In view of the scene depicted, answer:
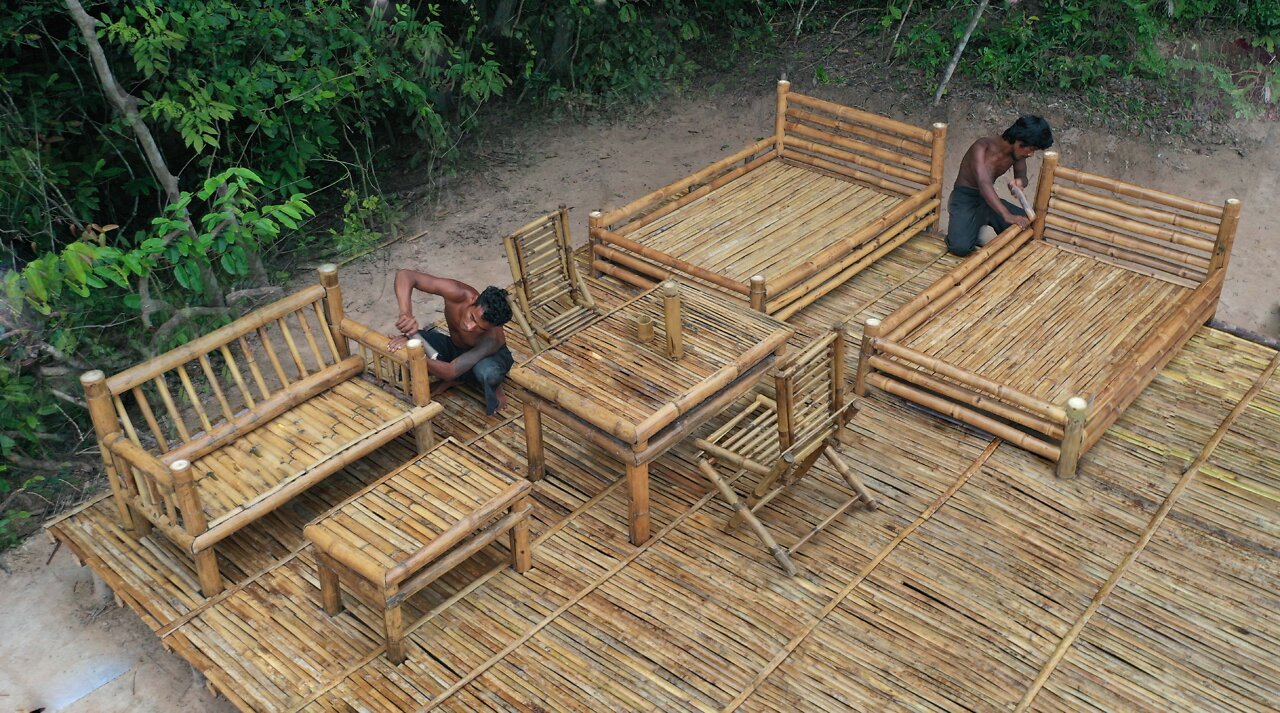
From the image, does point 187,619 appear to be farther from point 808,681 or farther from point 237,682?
point 808,681

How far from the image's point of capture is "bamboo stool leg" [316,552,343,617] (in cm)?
554

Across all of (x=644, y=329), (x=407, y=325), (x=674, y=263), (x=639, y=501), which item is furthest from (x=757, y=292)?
(x=407, y=325)

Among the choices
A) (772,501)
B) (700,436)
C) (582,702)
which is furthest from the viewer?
(700,436)

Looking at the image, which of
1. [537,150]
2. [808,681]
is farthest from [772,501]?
[537,150]

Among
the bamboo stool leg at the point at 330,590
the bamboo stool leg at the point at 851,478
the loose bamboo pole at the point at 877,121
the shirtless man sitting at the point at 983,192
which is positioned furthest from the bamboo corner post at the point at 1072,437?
the bamboo stool leg at the point at 330,590

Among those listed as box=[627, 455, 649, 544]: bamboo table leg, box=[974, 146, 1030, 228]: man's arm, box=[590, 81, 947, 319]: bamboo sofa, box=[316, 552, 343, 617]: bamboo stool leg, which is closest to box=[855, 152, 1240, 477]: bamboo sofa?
box=[974, 146, 1030, 228]: man's arm

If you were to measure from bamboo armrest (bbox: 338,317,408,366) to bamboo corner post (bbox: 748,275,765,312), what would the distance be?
87.5 inches

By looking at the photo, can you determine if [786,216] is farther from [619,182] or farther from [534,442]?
[534,442]

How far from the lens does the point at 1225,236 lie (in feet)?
24.1

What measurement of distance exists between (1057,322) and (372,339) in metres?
4.28

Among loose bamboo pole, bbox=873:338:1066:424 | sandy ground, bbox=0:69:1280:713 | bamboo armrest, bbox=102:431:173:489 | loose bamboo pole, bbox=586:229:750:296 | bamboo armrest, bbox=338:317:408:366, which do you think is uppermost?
bamboo armrest, bbox=338:317:408:366

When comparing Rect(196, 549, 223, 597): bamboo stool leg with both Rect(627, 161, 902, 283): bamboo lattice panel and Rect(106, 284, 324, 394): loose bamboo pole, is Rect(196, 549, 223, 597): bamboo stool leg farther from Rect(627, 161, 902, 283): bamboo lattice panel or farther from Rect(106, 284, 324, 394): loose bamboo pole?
Rect(627, 161, 902, 283): bamboo lattice panel

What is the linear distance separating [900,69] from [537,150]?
13.8 feet

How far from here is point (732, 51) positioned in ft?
43.4
